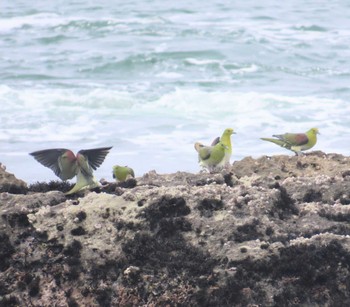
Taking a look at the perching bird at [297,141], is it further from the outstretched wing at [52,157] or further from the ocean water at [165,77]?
the ocean water at [165,77]

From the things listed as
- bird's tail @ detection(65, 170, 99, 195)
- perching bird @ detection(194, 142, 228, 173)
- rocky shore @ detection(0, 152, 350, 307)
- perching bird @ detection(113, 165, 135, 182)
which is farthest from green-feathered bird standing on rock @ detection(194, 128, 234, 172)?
rocky shore @ detection(0, 152, 350, 307)

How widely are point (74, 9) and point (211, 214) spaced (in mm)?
23673

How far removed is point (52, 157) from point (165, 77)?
1317 centimetres

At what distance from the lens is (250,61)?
1923 centimetres

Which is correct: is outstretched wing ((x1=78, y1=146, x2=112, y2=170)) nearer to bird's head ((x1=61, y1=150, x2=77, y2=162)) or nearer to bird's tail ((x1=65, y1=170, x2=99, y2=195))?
bird's head ((x1=61, y1=150, x2=77, y2=162))

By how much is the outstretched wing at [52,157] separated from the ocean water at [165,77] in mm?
4440

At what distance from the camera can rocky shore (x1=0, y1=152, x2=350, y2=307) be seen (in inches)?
147

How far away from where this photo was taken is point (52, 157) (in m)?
4.79

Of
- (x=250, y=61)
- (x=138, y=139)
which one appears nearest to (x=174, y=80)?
(x=250, y=61)

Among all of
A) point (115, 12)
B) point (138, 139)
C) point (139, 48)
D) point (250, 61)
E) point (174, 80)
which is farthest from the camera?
point (115, 12)

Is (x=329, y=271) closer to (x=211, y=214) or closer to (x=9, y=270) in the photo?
(x=211, y=214)

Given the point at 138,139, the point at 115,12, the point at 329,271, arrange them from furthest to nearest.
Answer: the point at 115,12, the point at 138,139, the point at 329,271

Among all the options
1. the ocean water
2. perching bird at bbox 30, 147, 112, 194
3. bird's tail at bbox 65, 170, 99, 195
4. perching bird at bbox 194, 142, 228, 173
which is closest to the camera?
bird's tail at bbox 65, 170, 99, 195

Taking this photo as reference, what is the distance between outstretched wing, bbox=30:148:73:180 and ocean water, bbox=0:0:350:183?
4440mm
